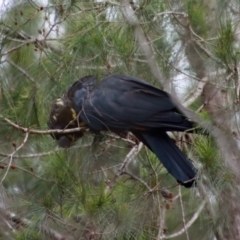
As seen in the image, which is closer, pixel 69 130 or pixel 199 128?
pixel 199 128

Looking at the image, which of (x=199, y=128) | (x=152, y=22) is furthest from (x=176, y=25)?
(x=199, y=128)

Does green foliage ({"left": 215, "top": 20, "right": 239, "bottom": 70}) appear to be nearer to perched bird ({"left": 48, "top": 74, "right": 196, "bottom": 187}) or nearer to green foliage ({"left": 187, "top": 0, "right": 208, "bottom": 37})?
green foliage ({"left": 187, "top": 0, "right": 208, "bottom": 37})

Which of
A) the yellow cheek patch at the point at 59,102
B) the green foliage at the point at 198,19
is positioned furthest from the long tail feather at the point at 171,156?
the green foliage at the point at 198,19

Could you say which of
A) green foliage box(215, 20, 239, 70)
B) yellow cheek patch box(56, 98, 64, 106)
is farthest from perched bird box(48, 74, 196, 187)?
green foliage box(215, 20, 239, 70)

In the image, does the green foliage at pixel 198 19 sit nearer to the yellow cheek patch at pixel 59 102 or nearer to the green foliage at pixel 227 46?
the green foliage at pixel 227 46

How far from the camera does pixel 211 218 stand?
9.94 ft

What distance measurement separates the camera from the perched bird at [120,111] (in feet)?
11.1

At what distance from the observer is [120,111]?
139 inches

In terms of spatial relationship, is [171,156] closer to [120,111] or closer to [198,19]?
[120,111]

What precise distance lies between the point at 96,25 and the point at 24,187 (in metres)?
1.16

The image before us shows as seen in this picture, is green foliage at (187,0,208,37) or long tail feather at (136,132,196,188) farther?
long tail feather at (136,132,196,188)

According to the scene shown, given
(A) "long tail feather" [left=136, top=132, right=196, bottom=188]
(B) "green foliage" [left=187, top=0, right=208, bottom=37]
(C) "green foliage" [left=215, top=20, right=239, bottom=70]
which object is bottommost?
(A) "long tail feather" [left=136, top=132, right=196, bottom=188]

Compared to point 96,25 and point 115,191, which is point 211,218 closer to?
point 115,191

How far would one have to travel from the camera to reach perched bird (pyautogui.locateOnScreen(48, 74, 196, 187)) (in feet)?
11.1
